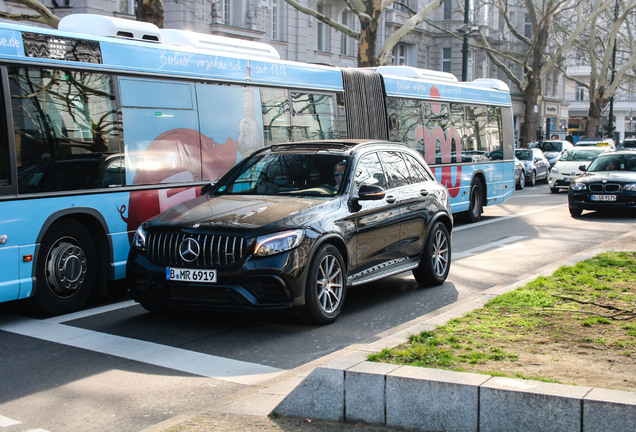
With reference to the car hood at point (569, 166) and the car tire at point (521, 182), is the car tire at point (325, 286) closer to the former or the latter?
the car hood at point (569, 166)

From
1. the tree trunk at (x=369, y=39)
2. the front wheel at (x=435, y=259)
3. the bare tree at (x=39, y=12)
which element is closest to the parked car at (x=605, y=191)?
the front wheel at (x=435, y=259)

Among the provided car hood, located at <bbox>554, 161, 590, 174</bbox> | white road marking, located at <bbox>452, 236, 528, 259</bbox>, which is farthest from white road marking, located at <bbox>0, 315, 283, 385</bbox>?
car hood, located at <bbox>554, 161, 590, 174</bbox>

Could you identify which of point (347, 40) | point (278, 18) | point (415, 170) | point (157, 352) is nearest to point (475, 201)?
point (415, 170)

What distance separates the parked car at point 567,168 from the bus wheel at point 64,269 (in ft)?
69.2

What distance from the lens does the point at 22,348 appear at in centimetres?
707

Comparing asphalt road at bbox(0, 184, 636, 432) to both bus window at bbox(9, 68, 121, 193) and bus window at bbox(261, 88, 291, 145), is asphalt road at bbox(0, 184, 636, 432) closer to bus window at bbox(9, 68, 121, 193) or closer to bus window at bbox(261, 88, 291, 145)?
bus window at bbox(9, 68, 121, 193)

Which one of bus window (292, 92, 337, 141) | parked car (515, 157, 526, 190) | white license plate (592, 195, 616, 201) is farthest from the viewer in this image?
parked car (515, 157, 526, 190)

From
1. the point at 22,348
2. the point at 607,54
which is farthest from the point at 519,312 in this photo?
the point at 607,54

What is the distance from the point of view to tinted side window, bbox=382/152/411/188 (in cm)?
933

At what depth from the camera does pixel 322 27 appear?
40031 millimetres

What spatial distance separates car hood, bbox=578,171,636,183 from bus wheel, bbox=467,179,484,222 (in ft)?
7.53

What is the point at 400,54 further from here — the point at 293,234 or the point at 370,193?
the point at 293,234

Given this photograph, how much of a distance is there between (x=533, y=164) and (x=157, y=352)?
93.7ft

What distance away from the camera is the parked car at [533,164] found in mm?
33062
